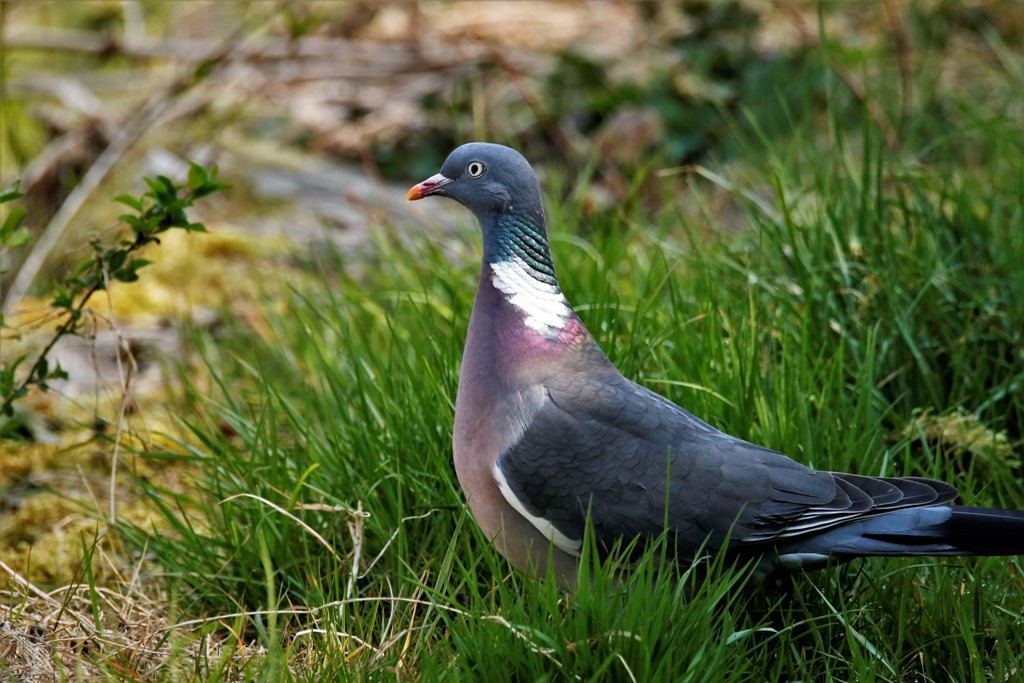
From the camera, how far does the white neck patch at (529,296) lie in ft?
8.63

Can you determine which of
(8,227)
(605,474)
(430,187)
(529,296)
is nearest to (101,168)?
(8,227)

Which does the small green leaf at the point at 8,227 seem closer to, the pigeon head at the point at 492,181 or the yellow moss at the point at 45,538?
the yellow moss at the point at 45,538

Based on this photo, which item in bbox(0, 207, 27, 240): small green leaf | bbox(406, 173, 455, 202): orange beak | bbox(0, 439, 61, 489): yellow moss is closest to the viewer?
bbox(0, 207, 27, 240): small green leaf

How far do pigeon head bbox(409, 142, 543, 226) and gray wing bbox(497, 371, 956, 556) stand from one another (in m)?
0.50

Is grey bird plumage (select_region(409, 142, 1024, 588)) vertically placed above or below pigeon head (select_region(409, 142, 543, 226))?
below

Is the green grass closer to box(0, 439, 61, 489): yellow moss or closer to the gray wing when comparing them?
the gray wing

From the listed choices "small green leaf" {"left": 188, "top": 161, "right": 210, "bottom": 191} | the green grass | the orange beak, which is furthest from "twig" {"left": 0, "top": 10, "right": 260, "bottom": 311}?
the orange beak

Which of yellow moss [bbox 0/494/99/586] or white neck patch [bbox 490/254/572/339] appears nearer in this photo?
white neck patch [bbox 490/254/572/339]

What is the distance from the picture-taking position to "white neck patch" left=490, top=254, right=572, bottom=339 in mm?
2631

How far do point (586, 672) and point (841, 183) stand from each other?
6.97 ft

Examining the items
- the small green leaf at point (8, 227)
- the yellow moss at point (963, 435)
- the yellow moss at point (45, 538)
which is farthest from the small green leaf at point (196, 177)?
the yellow moss at point (963, 435)

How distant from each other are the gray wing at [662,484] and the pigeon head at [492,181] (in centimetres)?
50

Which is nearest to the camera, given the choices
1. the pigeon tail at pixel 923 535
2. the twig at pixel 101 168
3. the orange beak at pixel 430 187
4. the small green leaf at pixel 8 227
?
the pigeon tail at pixel 923 535

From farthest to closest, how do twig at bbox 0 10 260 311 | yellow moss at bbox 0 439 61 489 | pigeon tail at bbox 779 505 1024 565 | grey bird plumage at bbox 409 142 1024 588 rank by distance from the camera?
twig at bbox 0 10 260 311 < yellow moss at bbox 0 439 61 489 < grey bird plumage at bbox 409 142 1024 588 < pigeon tail at bbox 779 505 1024 565
